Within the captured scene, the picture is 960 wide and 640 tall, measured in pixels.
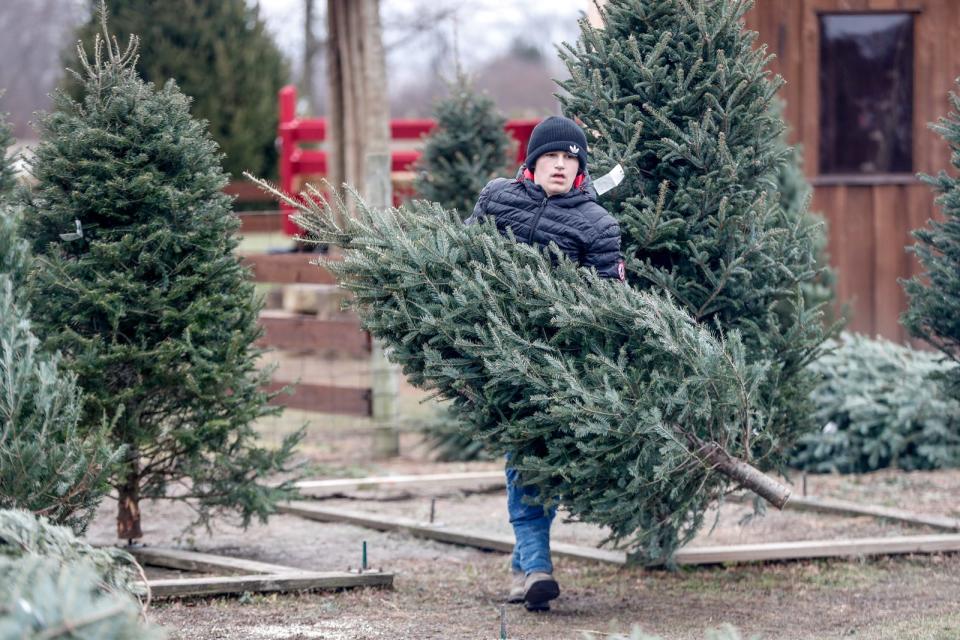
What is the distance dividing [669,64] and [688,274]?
911 millimetres

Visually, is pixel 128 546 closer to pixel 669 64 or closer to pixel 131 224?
pixel 131 224

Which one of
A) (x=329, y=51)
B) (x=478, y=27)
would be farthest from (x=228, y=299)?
(x=478, y=27)

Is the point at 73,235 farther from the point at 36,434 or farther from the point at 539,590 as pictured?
the point at 539,590

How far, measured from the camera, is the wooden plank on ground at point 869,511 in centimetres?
659

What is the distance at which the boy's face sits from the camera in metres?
5.07

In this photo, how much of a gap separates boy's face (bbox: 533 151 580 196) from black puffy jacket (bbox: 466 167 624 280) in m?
0.03

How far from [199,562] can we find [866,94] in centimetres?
796

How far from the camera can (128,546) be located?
590 centimetres

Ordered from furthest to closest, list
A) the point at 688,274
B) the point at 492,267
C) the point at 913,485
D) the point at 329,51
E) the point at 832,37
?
the point at 329,51
the point at 832,37
the point at 913,485
the point at 688,274
the point at 492,267

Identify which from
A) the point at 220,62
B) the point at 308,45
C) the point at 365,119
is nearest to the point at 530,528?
the point at 365,119

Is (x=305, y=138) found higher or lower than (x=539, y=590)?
higher

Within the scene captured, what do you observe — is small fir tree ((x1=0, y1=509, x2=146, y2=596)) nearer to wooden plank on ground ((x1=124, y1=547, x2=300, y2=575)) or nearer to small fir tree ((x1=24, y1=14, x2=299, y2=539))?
small fir tree ((x1=24, y1=14, x2=299, y2=539))

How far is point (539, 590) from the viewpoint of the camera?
5012 mm

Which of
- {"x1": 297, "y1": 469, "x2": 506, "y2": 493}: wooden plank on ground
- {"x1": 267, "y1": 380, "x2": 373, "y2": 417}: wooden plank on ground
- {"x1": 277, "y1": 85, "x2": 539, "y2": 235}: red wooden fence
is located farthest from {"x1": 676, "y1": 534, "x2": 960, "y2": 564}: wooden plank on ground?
{"x1": 277, "y1": 85, "x2": 539, "y2": 235}: red wooden fence
